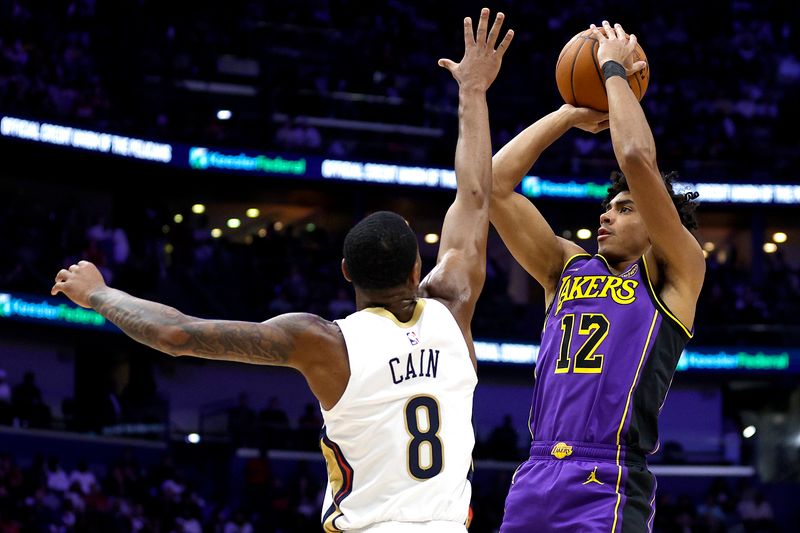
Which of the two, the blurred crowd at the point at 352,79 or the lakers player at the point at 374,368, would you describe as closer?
the lakers player at the point at 374,368

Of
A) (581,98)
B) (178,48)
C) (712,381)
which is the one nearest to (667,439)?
(712,381)

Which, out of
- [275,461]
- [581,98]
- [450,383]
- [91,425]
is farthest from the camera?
[275,461]

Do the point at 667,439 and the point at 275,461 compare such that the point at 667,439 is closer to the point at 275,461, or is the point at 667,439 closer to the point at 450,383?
the point at 275,461

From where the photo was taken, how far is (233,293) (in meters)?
21.3

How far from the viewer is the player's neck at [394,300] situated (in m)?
3.72

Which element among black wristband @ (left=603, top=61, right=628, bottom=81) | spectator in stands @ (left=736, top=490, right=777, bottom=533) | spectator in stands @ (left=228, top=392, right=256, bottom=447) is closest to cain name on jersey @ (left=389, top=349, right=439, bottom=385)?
black wristband @ (left=603, top=61, right=628, bottom=81)

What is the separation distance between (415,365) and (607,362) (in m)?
1.23

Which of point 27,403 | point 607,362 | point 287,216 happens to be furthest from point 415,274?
point 287,216

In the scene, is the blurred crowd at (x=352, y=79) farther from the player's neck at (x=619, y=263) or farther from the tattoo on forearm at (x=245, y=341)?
the tattoo on forearm at (x=245, y=341)

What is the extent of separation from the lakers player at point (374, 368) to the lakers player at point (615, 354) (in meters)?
0.90

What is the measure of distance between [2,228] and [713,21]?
18283 millimetres

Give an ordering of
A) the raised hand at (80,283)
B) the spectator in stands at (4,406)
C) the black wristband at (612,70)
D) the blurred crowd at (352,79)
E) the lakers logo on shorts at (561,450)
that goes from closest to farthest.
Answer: the raised hand at (80,283) < the lakers logo on shorts at (561,450) < the black wristband at (612,70) < the spectator in stands at (4,406) < the blurred crowd at (352,79)

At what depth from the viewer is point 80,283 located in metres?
3.70

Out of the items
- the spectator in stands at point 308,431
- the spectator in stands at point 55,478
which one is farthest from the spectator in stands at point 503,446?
the spectator in stands at point 55,478
